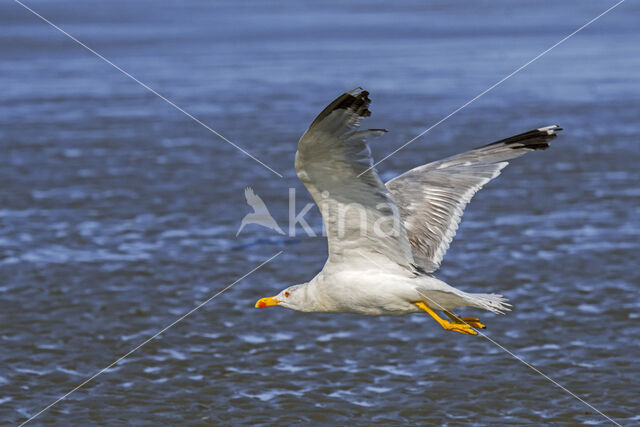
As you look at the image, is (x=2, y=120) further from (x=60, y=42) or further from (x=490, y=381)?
(x=490, y=381)

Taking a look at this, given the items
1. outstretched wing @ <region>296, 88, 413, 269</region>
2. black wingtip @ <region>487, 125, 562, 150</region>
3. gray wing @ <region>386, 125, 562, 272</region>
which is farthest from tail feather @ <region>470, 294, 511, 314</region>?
black wingtip @ <region>487, 125, 562, 150</region>

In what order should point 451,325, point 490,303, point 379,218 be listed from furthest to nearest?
point 451,325, point 490,303, point 379,218

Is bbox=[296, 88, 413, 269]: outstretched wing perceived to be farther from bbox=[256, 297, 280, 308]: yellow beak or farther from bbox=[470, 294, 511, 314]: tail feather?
bbox=[256, 297, 280, 308]: yellow beak

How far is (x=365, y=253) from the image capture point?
8.72 metres

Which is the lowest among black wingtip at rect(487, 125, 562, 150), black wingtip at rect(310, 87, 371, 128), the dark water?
the dark water

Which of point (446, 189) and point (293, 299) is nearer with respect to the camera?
point (293, 299)

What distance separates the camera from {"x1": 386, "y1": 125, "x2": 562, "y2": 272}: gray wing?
32.4 ft

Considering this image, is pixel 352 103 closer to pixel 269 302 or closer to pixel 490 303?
pixel 490 303

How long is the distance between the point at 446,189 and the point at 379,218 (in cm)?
214

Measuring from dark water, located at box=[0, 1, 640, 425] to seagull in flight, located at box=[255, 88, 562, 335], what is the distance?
1.57 m

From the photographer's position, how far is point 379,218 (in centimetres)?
824

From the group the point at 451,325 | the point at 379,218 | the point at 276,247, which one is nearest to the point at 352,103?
the point at 379,218

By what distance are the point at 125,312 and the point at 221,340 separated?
152 centimetres

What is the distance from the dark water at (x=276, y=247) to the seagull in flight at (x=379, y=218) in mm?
1574
